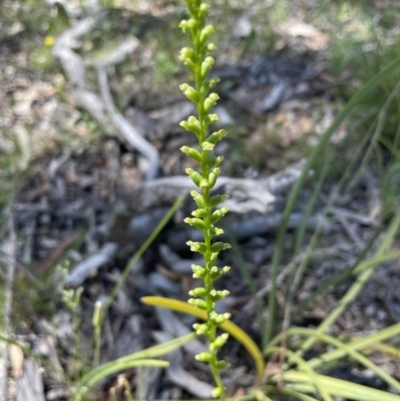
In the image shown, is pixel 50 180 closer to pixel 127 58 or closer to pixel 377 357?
pixel 127 58

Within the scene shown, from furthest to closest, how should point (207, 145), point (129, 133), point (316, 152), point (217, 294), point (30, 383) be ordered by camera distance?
1. point (129, 133)
2. point (30, 383)
3. point (316, 152)
4. point (217, 294)
5. point (207, 145)

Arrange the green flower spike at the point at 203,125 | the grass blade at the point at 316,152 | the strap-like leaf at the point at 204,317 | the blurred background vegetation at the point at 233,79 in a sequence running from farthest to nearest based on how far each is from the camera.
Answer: the blurred background vegetation at the point at 233,79 → the strap-like leaf at the point at 204,317 → the grass blade at the point at 316,152 → the green flower spike at the point at 203,125

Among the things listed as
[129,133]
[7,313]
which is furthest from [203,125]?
[129,133]

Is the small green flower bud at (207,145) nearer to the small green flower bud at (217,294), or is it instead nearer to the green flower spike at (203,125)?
the green flower spike at (203,125)

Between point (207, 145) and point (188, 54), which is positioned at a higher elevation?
point (188, 54)

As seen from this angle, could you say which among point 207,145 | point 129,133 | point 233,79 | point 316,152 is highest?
point 233,79

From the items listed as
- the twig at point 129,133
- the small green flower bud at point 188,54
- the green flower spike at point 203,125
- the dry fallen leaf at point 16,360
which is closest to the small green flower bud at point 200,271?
the green flower spike at point 203,125

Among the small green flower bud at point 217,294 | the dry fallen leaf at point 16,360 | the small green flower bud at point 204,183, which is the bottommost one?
the dry fallen leaf at point 16,360

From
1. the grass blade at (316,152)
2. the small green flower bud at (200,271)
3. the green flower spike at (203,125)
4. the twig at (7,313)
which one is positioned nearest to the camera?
the green flower spike at (203,125)

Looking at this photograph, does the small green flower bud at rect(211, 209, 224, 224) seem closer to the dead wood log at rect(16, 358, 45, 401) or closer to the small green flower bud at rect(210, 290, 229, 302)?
the small green flower bud at rect(210, 290, 229, 302)

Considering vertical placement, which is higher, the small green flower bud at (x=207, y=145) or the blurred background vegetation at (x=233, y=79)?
the blurred background vegetation at (x=233, y=79)

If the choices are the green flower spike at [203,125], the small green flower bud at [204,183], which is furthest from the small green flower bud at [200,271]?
the small green flower bud at [204,183]

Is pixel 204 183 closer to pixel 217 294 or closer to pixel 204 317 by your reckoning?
pixel 217 294

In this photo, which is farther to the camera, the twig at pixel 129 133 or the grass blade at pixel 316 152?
the twig at pixel 129 133
